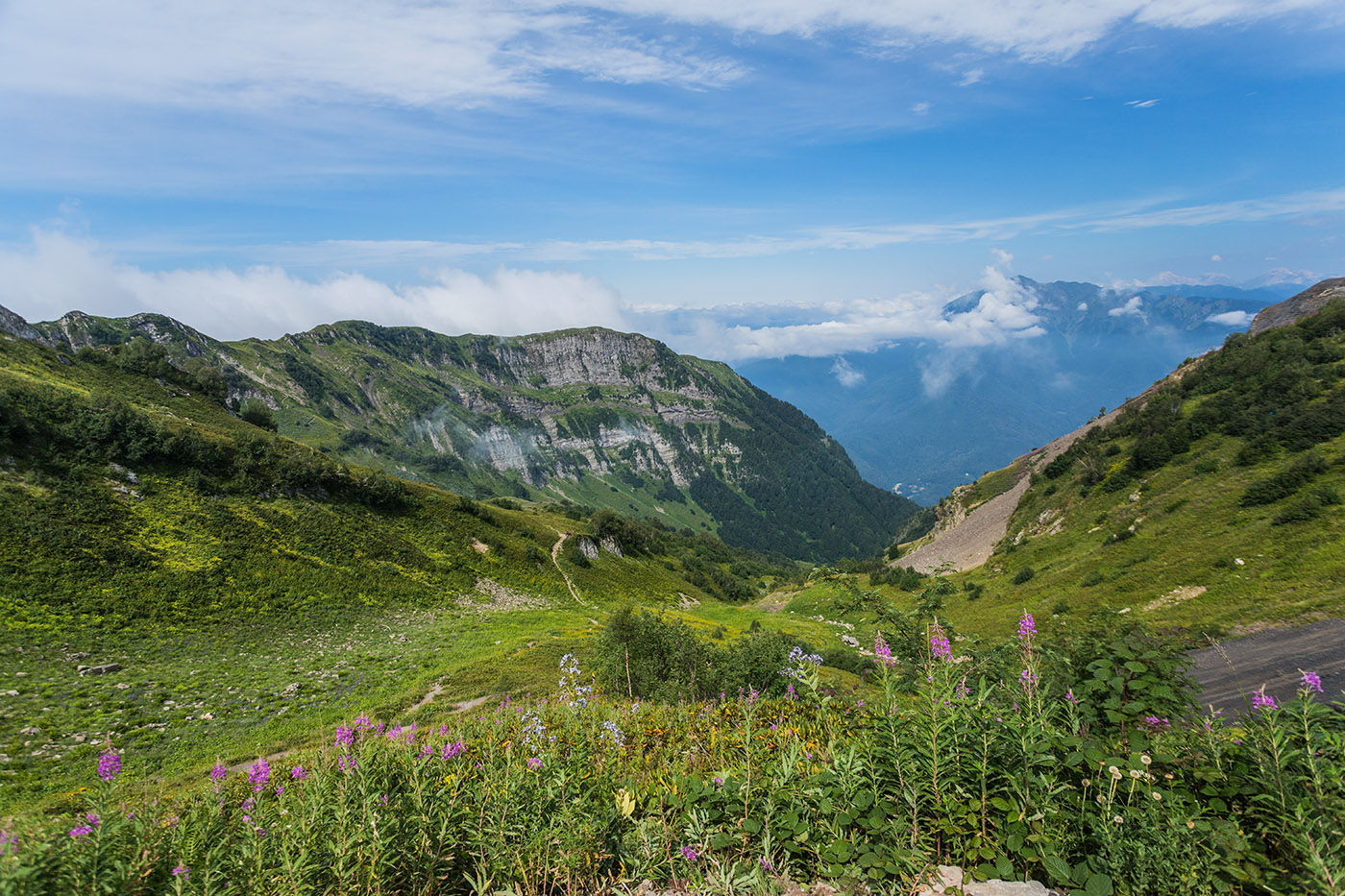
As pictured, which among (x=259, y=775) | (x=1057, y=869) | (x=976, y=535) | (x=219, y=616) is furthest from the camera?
(x=976, y=535)

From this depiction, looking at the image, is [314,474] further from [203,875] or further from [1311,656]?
[1311,656]

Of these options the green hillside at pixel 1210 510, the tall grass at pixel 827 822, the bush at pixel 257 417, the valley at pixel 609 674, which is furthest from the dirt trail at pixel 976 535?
the bush at pixel 257 417

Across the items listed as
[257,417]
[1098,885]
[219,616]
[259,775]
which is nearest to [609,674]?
[259,775]

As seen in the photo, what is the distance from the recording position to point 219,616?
29.2 metres

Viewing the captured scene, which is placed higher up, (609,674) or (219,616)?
(219,616)

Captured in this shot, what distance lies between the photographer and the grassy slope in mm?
17234

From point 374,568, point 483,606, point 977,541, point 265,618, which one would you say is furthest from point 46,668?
point 977,541

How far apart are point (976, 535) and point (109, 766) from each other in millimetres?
70822

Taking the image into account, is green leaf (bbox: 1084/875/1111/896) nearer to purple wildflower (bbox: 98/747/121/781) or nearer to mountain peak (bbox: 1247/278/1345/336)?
purple wildflower (bbox: 98/747/121/781)

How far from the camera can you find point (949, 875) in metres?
3.63

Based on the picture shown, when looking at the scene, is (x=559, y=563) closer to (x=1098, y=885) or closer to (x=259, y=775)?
(x=259, y=775)

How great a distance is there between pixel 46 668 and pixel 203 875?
2785 cm

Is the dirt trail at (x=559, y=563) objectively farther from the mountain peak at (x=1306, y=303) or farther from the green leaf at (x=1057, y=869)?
the mountain peak at (x=1306, y=303)

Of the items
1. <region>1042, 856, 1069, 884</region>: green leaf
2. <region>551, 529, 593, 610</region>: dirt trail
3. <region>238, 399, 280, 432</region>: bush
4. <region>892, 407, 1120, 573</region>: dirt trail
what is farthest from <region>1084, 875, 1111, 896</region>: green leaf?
<region>238, 399, 280, 432</region>: bush
